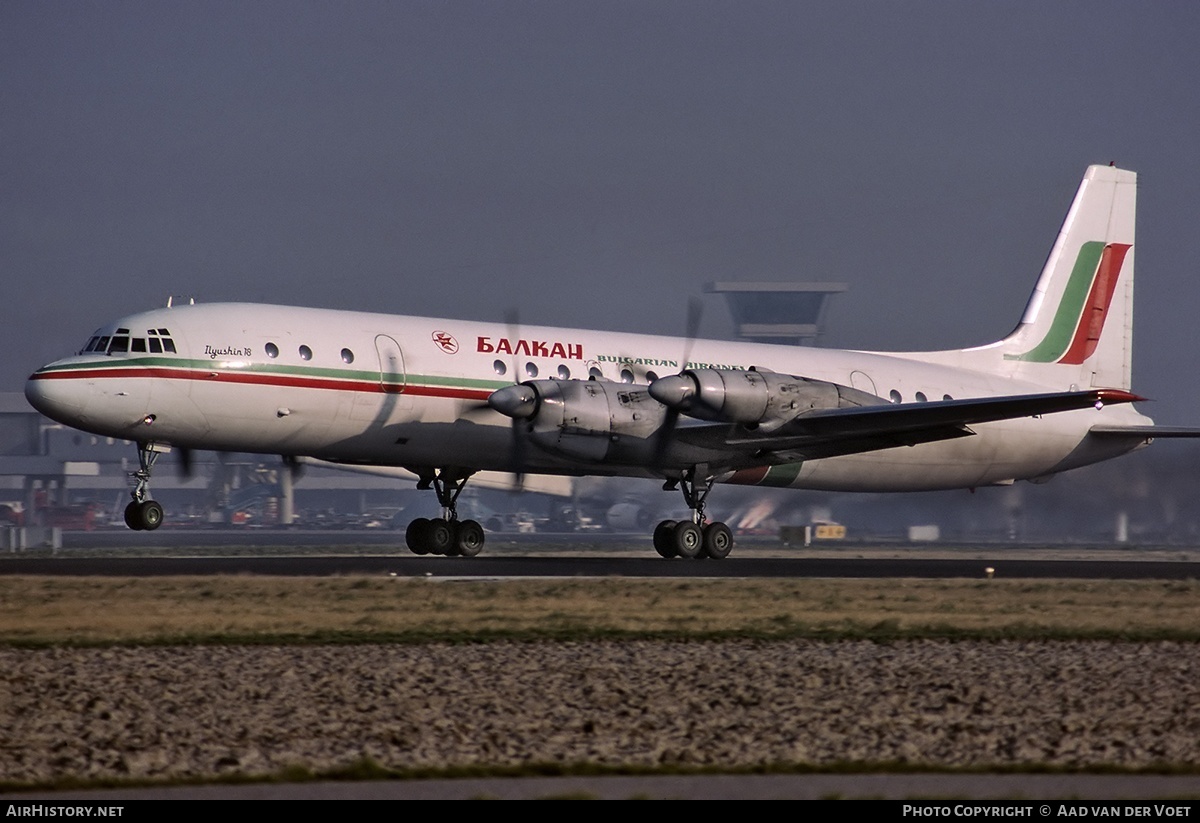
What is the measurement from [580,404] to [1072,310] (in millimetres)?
16526

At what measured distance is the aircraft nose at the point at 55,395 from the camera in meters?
26.1

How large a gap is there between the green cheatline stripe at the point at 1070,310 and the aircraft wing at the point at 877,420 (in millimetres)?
7244

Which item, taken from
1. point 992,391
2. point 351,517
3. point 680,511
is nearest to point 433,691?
point 992,391

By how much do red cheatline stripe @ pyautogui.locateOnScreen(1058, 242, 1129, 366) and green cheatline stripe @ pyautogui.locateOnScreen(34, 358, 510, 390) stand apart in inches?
668

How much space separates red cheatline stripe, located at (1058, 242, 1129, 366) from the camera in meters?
38.2

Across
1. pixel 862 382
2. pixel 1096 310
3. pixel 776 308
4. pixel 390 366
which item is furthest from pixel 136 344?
pixel 776 308

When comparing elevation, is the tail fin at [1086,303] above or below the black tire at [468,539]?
above

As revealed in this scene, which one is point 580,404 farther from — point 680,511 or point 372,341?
point 680,511

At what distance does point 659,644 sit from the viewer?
17031mm

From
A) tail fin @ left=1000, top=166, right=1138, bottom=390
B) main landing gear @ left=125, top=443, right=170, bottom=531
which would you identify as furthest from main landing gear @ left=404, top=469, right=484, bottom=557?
tail fin @ left=1000, top=166, right=1138, bottom=390

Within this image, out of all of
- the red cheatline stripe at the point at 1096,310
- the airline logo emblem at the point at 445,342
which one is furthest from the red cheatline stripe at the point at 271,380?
the red cheatline stripe at the point at 1096,310

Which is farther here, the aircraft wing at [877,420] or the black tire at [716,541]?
the black tire at [716,541]

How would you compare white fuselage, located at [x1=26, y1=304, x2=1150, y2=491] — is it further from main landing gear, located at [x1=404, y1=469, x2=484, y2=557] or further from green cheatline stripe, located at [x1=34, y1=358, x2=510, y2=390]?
main landing gear, located at [x1=404, y1=469, x2=484, y2=557]

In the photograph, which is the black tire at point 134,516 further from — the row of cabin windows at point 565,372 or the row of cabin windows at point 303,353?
the row of cabin windows at point 565,372
